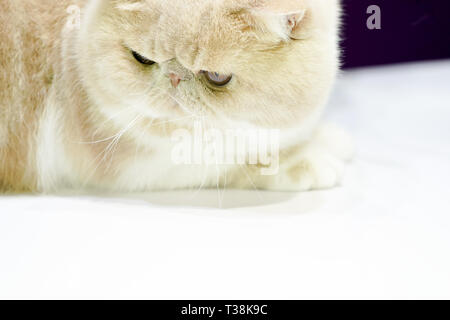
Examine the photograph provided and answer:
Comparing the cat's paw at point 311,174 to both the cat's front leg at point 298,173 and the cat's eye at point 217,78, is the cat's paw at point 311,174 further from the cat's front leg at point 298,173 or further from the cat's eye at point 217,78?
the cat's eye at point 217,78

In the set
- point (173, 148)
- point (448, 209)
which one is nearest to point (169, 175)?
point (173, 148)

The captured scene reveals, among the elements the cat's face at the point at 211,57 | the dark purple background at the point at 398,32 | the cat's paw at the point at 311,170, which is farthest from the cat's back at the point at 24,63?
the dark purple background at the point at 398,32

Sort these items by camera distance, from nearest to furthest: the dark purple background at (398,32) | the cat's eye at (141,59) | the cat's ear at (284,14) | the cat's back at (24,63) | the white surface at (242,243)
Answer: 1. the white surface at (242,243)
2. the cat's ear at (284,14)
3. the cat's eye at (141,59)
4. the cat's back at (24,63)
5. the dark purple background at (398,32)

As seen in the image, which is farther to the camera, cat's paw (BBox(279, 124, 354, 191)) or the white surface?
cat's paw (BBox(279, 124, 354, 191))

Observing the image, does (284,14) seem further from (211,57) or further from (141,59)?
(141,59)

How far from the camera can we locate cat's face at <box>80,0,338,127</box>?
3.06 feet

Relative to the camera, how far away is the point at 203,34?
0.93 m

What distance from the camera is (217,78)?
38.5 inches

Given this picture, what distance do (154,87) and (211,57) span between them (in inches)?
6.0

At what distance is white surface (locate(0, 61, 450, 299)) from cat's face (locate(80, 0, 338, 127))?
227 millimetres

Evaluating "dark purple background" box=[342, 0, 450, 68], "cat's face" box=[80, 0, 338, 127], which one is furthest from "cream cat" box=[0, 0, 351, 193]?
"dark purple background" box=[342, 0, 450, 68]

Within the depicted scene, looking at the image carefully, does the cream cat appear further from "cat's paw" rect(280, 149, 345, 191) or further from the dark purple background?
the dark purple background

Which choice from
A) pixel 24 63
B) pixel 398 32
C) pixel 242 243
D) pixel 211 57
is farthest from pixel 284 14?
pixel 398 32

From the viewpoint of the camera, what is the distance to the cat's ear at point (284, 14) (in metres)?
0.91
